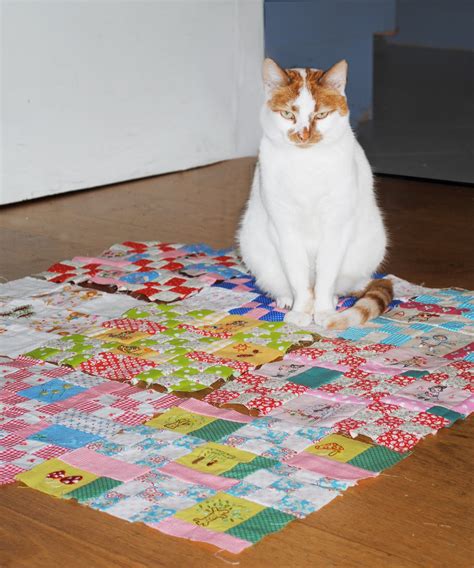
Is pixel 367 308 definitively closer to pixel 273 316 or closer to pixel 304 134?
pixel 273 316

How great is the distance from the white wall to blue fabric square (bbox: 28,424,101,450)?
2.30 meters

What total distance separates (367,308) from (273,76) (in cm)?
66

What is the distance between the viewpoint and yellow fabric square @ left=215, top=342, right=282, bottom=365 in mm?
2289

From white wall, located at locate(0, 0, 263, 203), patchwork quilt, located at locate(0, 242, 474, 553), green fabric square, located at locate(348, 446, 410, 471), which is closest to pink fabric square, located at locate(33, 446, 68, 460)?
patchwork quilt, located at locate(0, 242, 474, 553)

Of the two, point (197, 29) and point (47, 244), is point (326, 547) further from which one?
point (197, 29)

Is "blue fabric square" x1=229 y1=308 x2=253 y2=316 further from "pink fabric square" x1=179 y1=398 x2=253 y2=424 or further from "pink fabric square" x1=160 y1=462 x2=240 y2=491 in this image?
"pink fabric square" x1=160 y1=462 x2=240 y2=491

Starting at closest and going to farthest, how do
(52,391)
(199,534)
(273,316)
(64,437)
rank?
(199,534)
(64,437)
(52,391)
(273,316)

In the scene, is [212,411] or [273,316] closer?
[212,411]

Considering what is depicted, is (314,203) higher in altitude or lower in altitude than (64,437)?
higher

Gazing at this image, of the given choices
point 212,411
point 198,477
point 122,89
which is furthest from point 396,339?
point 122,89

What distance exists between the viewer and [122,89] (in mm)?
4418

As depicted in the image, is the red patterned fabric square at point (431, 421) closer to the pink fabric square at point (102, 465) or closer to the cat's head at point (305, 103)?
the pink fabric square at point (102, 465)

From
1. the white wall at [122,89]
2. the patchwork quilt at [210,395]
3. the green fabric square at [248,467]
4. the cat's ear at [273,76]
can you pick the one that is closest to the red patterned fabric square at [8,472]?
the patchwork quilt at [210,395]

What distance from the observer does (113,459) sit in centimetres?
180
